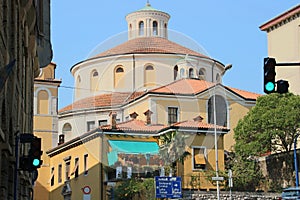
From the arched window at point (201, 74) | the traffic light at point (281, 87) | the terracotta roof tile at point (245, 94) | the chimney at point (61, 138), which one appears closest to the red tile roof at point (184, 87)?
the terracotta roof tile at point (245, 94)

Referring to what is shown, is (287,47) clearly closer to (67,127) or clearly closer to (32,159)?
(67,127)

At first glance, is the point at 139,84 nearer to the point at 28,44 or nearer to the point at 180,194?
the point at 180,194

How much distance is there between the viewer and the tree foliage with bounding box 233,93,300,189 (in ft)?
172

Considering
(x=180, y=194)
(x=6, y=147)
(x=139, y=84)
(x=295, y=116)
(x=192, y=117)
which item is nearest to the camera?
(x=6, y=147)

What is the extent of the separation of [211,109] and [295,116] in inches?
615

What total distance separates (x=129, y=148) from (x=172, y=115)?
1346cm

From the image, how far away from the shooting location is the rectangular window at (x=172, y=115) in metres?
Answer: 65.6

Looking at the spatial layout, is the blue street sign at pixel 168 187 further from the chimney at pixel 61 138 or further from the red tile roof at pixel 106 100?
the chimney at pixel 61 138

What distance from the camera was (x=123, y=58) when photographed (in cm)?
7900

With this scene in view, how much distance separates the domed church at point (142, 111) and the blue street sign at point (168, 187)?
6346 mm

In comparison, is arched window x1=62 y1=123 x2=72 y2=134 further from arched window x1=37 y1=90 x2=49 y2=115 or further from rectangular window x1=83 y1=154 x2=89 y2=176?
rectangular window x1=83 y1=154 x2=89 y2=176

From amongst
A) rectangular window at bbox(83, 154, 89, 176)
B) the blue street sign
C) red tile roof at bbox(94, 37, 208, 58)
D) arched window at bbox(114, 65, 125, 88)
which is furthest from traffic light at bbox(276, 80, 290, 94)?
arched window at bbox(114, 65, 125, 88)

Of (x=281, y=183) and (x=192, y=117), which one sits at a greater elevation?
(x=192, y=117)

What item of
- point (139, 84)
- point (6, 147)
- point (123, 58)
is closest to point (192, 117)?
point (139, 84)
